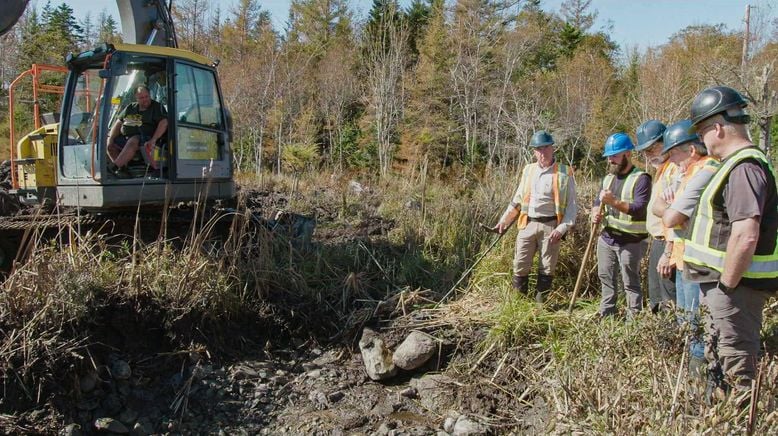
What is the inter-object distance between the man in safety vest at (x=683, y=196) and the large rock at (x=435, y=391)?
63.1 inches

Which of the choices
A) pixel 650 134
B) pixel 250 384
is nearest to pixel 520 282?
pixel 650 134

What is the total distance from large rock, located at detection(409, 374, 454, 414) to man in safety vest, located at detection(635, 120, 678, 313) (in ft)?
4.82

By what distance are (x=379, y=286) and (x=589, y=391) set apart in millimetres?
2917

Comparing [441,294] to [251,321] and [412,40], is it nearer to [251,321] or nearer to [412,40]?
[251,321]

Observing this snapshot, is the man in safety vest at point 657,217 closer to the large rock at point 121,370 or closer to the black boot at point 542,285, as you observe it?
the black boot at point 542,285

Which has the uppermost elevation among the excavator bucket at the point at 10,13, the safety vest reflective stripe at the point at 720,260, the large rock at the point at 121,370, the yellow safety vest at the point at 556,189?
the excavator bucket at the point at 10,13

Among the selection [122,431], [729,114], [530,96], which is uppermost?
[530,96]

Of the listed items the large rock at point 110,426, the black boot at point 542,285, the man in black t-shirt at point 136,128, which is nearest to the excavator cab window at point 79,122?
the man in black t-shirt at point 136,128

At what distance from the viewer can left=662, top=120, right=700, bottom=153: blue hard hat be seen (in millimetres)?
3633

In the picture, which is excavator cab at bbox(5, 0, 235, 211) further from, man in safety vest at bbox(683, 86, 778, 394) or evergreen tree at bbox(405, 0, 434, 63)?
evergreen tree at bbox(405, 0, 434, 63)

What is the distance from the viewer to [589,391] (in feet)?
9.12

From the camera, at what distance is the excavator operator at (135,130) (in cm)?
532

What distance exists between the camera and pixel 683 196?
3.30 metres

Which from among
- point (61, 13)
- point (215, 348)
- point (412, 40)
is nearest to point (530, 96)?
point (412, 40)
